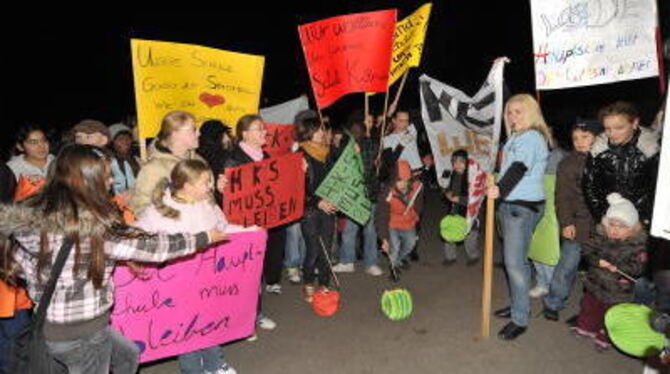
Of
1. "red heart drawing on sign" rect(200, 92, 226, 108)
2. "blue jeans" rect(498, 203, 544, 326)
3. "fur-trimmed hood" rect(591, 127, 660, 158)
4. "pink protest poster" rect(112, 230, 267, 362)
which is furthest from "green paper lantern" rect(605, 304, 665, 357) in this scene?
"red heart drawing on sign" rect(200, 92, 226, 108)

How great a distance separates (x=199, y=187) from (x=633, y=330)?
3267mm

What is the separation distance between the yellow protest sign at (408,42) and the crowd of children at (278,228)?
34.1 inches

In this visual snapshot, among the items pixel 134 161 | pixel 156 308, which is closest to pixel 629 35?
pixel 156 308

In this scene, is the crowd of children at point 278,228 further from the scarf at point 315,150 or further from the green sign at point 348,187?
the green sign at point 348,187

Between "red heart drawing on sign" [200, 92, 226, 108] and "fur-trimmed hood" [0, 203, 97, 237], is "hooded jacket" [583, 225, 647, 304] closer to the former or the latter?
"red heart drawing on sign" [200, 92, 226, 108]

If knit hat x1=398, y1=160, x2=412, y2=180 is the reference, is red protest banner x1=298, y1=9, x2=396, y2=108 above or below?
above

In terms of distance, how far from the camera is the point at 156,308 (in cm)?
385

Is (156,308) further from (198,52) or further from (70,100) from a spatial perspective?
(70,100)

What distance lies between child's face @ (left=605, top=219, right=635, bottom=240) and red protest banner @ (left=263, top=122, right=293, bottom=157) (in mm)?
3380

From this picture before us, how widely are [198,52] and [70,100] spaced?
17.6m

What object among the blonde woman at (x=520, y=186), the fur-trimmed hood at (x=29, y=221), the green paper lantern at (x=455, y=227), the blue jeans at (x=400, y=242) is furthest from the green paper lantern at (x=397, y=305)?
the fur-trimmed hood at (x=29, y=221)

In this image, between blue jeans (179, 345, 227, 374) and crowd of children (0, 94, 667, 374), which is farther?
blue jeans (179, 345, 227, 374)

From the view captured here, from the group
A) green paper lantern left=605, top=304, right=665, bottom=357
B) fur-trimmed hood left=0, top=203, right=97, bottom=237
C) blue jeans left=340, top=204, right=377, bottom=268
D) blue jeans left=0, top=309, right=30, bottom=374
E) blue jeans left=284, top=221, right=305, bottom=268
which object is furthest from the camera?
blue jeans left=340, top=204, right=377, bottom=268

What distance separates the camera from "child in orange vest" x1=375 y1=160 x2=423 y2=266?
6848 mm
